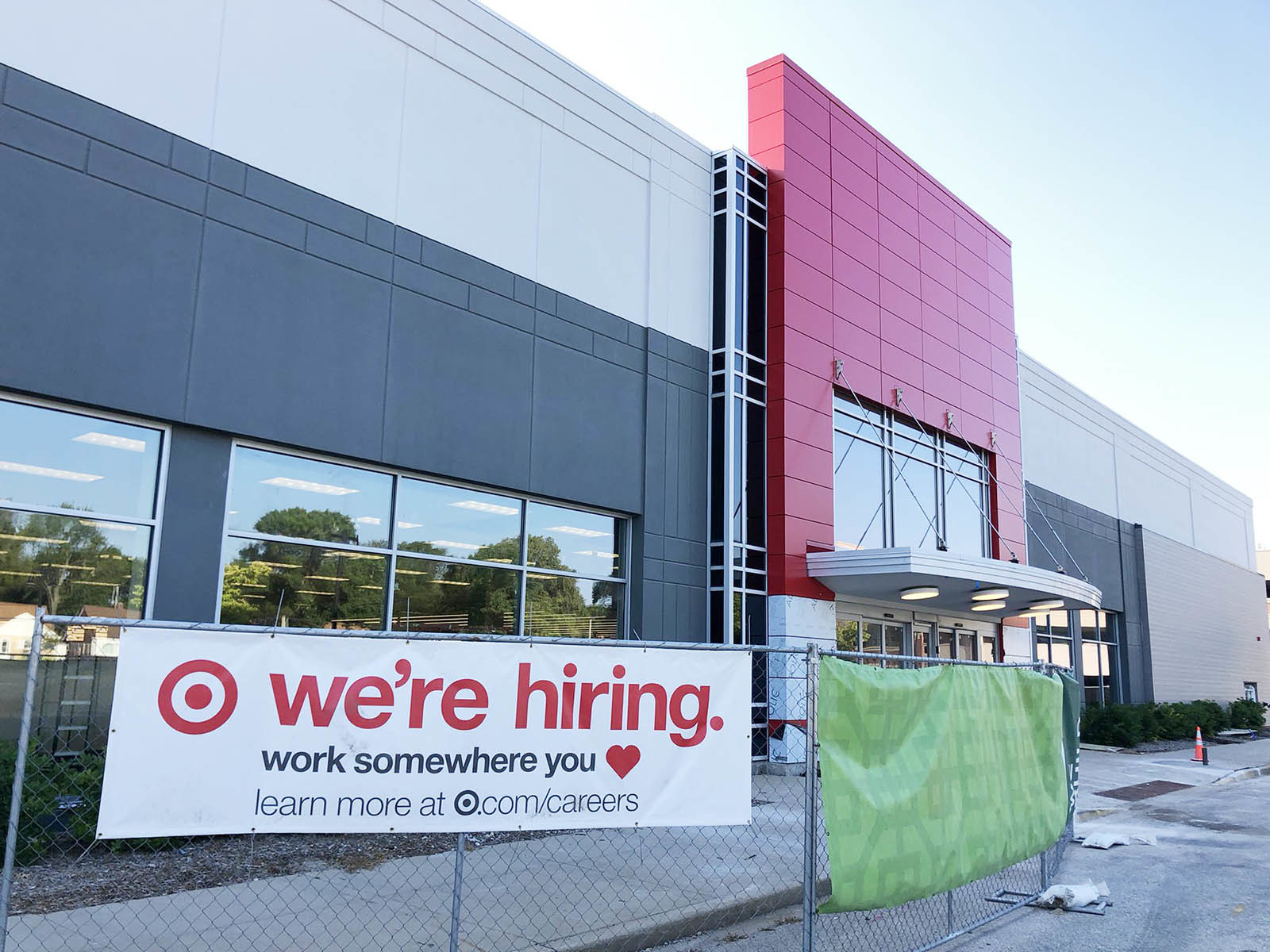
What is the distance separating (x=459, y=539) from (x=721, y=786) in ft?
26.8

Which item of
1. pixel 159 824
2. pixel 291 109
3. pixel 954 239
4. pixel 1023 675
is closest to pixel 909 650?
pixel 954 239

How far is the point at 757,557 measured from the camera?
17.4 m

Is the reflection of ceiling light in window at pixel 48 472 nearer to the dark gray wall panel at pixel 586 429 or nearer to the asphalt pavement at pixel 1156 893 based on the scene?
the dark gray wall panel at pixel 586 429

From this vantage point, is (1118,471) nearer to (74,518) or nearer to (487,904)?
(487,904)

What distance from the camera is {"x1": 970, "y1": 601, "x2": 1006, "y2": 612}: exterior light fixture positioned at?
21250 mm

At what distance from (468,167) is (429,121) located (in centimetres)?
78

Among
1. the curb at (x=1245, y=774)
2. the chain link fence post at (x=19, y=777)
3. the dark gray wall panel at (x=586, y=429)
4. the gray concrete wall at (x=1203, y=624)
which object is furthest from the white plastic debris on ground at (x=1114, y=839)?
the gray concrete wall at (x=1203, y=624)

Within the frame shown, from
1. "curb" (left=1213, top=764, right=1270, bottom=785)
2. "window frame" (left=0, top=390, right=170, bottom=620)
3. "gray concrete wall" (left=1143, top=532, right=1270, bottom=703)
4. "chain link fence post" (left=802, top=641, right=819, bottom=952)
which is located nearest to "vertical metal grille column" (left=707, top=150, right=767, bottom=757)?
"window frame" (left=0, top=390, right=170, bottom=620)

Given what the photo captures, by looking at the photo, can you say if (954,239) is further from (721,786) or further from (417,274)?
(721,786)

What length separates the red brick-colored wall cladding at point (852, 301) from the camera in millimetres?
17953

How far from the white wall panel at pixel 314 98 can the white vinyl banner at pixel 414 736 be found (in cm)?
829

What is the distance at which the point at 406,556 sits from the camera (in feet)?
42.1

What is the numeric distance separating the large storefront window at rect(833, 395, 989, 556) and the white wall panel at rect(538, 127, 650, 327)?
5.38 metres

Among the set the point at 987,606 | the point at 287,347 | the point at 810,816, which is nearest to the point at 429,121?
the point at 287,347
